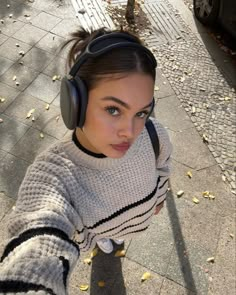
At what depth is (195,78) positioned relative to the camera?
5488 millimetres

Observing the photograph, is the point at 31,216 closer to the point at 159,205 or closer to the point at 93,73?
the point at 93,73

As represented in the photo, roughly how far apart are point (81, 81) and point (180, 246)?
2.53 m

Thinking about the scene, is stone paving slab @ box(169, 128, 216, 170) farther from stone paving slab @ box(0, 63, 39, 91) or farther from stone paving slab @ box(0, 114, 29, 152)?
stone paving slab @ box(0, 63, 39, 91)

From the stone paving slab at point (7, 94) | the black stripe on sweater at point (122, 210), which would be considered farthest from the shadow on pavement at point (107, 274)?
the stone paving slab at point (7, 94)

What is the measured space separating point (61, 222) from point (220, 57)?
5.28 meters

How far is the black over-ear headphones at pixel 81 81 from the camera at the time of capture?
1577 millimetres

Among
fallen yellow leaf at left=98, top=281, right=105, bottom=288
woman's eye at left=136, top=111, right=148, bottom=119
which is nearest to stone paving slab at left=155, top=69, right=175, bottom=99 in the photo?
fallen yellow leaf at left=98, top=281, right=105, bottom=288

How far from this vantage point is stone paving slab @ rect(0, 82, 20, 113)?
15.2 feet

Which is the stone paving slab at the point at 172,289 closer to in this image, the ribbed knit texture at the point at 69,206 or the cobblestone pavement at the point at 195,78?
the ribbed knit texture at the point at 69,206

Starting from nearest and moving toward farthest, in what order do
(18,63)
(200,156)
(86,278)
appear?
(86,278), (200,156), (18,63)

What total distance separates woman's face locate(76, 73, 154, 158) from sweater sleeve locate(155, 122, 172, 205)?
17.5 inches

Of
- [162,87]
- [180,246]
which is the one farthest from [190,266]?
[162,87]

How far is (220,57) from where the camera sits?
5980 mm

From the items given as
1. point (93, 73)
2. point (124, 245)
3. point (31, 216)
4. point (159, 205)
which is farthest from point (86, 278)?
point (93, 73)
